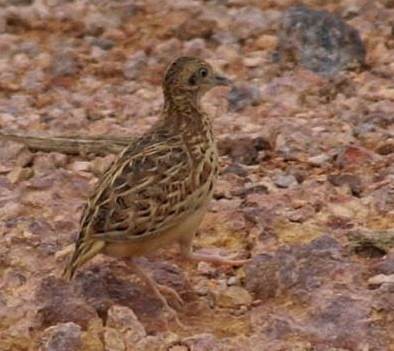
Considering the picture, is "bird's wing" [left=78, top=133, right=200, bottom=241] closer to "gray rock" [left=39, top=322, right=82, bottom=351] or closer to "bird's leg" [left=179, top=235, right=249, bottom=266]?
"bird's leg" [left=179, top=235, right=249, bottom=266]

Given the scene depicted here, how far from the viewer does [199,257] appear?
7863 millimetres

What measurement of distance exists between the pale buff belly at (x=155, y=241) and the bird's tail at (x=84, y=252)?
0.17 feet

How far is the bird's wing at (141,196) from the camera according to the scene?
7.31 m

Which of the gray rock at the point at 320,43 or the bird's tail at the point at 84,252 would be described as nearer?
the bird's tail at the point at 84,252

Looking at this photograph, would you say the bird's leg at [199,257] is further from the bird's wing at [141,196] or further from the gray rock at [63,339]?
the gray rock at [63,339]

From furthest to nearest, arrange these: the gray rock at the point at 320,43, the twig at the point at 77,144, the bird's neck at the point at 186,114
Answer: the gray rock at the point at 320,43 < the twig at the point at 77,144 < the bird's neck at the point at 186,114

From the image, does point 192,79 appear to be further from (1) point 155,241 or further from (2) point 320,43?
(2) point 320,43

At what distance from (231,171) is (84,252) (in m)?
1.84

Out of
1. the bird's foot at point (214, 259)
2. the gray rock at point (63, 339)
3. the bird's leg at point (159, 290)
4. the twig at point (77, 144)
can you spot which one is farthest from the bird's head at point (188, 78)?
the gray rock at point (63, 339)

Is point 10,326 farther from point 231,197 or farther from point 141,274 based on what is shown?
point 231,197

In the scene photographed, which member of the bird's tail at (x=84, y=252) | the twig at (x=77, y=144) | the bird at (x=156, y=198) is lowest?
the twig at (x=77, y=144)

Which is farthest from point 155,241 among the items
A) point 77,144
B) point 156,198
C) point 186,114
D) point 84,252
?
point 77,144

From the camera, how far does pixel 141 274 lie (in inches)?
297

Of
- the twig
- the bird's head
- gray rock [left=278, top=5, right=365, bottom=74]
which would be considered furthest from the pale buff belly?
gray rock [left=278, top=5, right=365, bottom=74]
